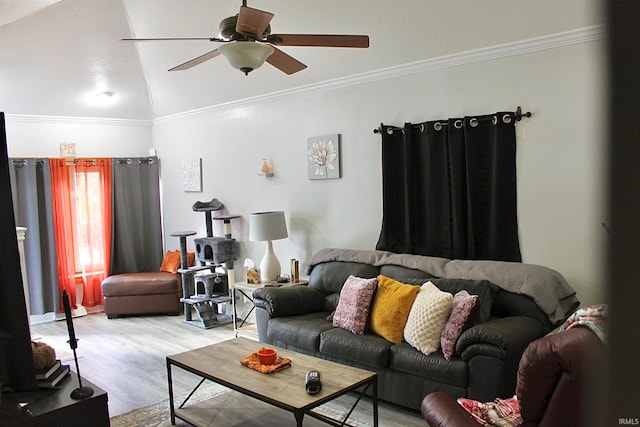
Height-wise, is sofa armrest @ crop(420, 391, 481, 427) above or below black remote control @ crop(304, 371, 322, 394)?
above

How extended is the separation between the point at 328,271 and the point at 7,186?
2684 mm

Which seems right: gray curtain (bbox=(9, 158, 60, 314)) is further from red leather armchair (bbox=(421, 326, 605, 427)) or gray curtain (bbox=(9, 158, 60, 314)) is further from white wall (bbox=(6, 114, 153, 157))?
red leather armchair (bbox=(421, 326, 605, 427))

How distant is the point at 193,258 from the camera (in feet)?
21.0

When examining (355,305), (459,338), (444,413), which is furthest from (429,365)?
(444,413)

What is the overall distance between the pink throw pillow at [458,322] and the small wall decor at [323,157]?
2.02 m

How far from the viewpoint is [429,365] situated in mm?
3148

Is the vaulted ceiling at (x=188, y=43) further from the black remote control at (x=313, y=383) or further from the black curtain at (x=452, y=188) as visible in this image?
the black remote control at (x=313, y=383)

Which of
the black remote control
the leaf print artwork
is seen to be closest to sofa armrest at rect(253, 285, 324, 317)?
the leaf print artwork

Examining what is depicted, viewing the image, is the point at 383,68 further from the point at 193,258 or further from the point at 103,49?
the point at 193,258

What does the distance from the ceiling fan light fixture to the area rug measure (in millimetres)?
2126

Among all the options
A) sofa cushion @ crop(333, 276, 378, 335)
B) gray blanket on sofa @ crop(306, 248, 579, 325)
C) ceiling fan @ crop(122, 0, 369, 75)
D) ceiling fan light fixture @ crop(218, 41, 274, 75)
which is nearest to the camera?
ceiling fan @ crop(122, 0, 369, 75)

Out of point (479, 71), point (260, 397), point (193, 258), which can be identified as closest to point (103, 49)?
point (193, 258)

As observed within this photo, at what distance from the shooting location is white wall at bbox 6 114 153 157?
602 centimetres

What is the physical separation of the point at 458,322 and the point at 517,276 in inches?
22.2
